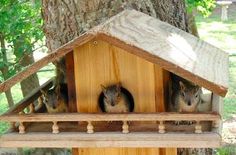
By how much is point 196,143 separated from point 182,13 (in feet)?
5.00

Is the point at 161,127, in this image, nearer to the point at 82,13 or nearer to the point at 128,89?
the point at 128,89

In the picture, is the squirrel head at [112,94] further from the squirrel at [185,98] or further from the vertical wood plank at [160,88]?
the squirrel at [185,98]

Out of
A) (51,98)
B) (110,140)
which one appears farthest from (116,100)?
(51,98)

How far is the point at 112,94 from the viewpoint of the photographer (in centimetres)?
282

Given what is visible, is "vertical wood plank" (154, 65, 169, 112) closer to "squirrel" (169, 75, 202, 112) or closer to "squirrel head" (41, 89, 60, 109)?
"squirrel" (169, 75, 202, 112)

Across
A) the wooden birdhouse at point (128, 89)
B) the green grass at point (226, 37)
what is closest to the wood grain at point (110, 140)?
the wooden birdhouse at point (128, 89)

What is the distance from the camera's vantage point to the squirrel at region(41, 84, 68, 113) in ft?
9.67

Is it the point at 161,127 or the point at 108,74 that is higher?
the point at 108,74

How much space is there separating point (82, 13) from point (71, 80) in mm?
626

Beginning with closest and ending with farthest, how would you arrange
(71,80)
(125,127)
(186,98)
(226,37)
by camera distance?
1. (125,127)
2. (186,98)
3. (71,80)
4. (226,37)

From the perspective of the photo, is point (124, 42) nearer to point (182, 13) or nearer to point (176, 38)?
point (176, 38)

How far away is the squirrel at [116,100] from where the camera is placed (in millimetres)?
2826

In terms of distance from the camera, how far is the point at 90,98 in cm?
288

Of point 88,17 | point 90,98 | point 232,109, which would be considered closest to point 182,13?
point 88,17
